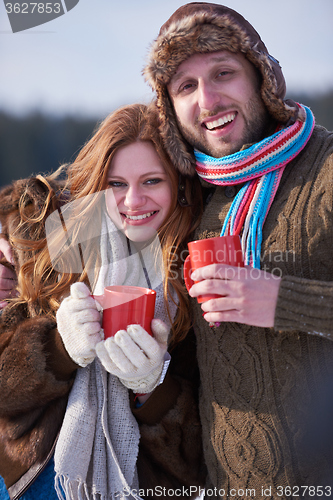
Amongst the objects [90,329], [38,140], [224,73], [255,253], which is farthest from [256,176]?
[38,140]

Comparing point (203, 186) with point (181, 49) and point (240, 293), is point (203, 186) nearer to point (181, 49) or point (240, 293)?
point (181, 49)

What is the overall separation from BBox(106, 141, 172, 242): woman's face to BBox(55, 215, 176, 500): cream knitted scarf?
324mm

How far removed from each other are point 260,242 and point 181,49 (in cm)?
93

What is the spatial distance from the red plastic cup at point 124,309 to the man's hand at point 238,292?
190 millimetres

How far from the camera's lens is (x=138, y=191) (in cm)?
187

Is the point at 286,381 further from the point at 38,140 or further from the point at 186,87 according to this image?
the point at 38,140

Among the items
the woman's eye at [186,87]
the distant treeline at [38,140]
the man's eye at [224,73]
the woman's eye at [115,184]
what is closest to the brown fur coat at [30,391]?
the woman's eye at [115,184]

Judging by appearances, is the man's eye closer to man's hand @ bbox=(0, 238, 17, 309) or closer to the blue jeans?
man's hand @ bbox=(0, 238, 17, 309)

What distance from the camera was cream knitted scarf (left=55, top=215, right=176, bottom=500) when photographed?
1.63 m

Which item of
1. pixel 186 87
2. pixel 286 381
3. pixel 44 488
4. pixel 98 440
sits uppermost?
pixel 186 87

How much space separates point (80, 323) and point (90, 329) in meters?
0.05

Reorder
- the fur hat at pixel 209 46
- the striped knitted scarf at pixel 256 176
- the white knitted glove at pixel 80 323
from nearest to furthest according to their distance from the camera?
the white knitted glove at pixel 80 323 < the striped knitted scarf at pixel 256 176 < the fur hat at pixel 209 46

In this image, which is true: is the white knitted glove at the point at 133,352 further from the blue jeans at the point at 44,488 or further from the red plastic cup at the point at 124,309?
the blue jeans at the point at 44,488

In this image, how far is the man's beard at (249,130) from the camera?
1.78 meters
